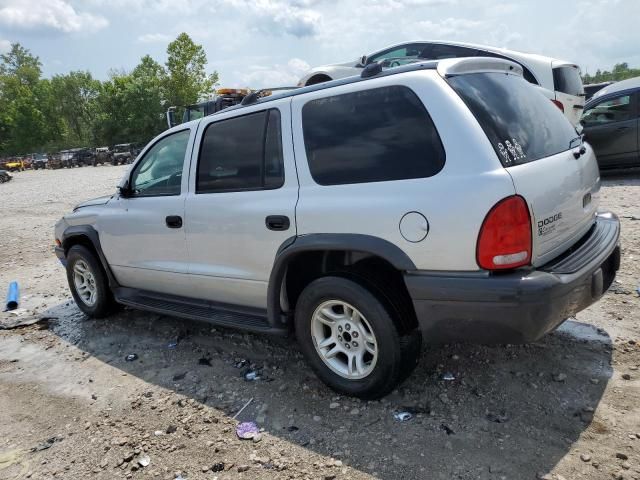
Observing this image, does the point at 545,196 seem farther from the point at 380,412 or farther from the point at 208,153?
the point at 208,153

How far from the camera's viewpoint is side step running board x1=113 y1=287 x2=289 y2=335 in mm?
3516

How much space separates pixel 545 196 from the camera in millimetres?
2648

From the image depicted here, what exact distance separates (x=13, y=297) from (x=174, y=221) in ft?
10.6

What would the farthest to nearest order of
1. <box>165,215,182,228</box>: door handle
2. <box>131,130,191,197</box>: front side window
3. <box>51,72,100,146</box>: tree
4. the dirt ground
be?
1. <box>51,72,100,146</box>: tree
2. <box>131,130,191,197</box>: front side window
3. <box>165,215,182,228</box>: door handle
4. the dirt ground

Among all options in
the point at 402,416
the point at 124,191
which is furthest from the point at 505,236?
the point at 124,191

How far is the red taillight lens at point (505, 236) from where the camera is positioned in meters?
2.48

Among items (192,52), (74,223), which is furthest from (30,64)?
(74,223)

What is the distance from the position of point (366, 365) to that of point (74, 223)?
11.7 ft

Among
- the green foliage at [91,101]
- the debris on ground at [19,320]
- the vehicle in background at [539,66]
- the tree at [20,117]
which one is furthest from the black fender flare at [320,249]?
the tree at [20,117]

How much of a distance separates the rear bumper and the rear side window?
62 cm

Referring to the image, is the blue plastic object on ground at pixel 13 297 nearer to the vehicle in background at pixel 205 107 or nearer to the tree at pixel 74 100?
the vehicle in background at pixel 205 107

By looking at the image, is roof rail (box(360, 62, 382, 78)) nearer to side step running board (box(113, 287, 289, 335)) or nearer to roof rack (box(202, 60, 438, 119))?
roof rack (box(202, 60, 438, 119))

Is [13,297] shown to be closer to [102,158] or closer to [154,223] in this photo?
[154,223]

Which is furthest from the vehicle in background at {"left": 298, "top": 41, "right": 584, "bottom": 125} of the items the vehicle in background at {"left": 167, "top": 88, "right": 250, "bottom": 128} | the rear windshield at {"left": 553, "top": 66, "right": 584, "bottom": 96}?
the vehicle in background at {"left": 167, "top": 88, "right": 250, "bottom": 128}
